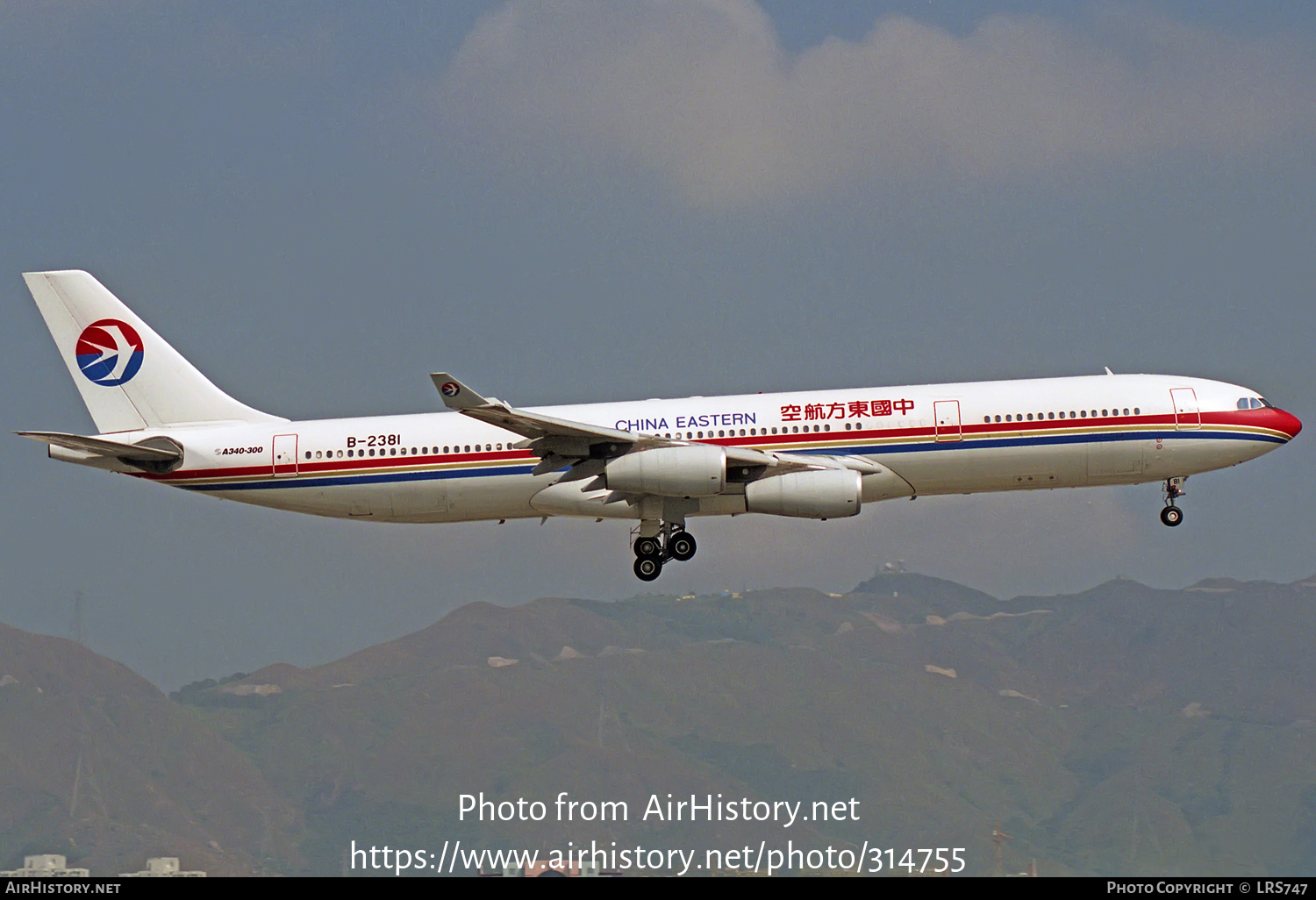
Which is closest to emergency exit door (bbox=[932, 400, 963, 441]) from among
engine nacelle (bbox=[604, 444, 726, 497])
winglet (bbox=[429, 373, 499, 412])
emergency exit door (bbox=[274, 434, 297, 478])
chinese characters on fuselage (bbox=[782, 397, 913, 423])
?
chinese characters on fuselage (bbox=[782, 397, 913, 423])

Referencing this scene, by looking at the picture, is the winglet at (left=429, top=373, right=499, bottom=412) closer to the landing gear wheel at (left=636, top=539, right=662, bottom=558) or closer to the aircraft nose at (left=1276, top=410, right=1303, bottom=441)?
the landing gear wheel at (left=636, top=539, right=662, bottom=558)

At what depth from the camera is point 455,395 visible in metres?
43.7

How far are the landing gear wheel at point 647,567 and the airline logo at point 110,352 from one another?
18.4 metres

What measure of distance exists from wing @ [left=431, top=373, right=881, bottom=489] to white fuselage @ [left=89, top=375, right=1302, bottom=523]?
0.87 m

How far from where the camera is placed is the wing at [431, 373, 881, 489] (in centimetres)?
4631

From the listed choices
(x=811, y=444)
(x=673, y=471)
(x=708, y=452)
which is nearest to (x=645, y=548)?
(x=673, y=471)

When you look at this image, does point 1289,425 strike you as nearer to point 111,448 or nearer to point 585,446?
point 585,446

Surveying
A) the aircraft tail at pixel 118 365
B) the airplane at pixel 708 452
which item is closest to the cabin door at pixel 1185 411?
the airplane at pixel 708 452

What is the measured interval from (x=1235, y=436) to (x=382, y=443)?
2589cm

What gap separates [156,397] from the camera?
54.3m

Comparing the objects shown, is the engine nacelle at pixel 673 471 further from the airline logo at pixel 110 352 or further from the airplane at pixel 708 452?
the airline logo at pixel 110 352

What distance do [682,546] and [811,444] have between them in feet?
17.8
